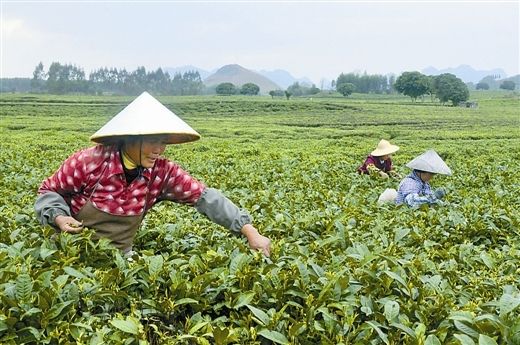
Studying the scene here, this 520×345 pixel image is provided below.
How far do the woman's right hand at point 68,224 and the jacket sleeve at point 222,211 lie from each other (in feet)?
2.01

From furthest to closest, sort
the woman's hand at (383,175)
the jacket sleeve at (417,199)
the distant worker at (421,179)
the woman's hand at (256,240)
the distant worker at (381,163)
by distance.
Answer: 1. the distant worker at (381,163)
2. the woman's hand at (383,175)
3. the distant worker at (421,179)
4. the jacket sleeve at (417,199)
5. the woman's hand at (256,240)

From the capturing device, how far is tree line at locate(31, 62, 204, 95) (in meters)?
90.9

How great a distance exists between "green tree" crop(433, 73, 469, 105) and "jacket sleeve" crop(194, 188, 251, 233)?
65941mm

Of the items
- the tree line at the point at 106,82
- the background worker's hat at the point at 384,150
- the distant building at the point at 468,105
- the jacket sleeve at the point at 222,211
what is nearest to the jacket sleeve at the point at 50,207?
the jacket sleeve at the point at 222,211

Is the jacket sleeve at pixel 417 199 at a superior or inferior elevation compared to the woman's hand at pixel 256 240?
inferior

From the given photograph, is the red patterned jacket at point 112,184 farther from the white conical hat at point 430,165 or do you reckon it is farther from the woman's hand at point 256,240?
the white conical hat at point 430,165

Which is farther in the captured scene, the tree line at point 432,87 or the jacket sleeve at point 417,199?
the tree line at point 432,87

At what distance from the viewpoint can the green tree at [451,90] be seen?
6506 centimetres

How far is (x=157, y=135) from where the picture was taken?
2.94 metres

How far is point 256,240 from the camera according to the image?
2896 mm

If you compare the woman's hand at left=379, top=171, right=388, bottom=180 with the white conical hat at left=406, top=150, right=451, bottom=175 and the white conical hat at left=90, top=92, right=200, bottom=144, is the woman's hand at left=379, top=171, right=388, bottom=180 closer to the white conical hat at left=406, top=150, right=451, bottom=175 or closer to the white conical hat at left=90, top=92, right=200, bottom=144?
the white conical hat at left=406, top=150, right=451, bottom=175

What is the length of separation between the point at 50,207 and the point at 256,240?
3.38 ft

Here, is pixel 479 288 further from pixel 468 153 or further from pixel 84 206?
pixel 468 153

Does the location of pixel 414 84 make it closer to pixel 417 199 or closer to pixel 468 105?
pixel 468 105
